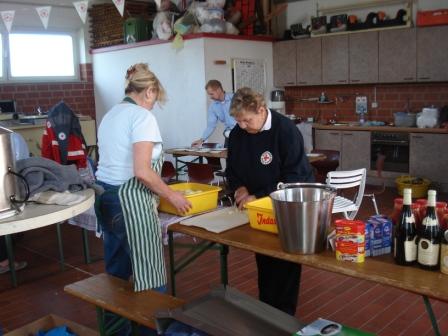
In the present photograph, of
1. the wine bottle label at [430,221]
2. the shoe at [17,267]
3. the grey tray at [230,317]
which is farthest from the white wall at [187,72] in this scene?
the wine bottle label at [430,221]

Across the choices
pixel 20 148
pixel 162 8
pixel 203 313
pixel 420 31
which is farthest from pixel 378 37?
pixel 203 313

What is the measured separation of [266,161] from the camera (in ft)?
8.95

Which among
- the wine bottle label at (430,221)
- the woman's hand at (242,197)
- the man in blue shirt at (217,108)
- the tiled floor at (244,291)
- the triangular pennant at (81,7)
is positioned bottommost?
the tiled floor at (244,291)

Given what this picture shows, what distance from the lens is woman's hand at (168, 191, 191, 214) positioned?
2506 mm

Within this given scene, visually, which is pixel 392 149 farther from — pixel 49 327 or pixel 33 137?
pixel 49 327

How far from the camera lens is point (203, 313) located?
6.35 ft

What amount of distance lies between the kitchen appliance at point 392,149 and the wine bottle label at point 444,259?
560cm

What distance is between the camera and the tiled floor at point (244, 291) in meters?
Result: 3.26

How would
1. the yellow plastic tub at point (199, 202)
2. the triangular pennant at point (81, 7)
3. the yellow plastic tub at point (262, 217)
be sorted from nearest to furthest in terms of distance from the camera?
the yellow plastic tub at point (262, 217) → the yellow plastic tub at point (199, 202) → the triangular pennant at point (81, 7)

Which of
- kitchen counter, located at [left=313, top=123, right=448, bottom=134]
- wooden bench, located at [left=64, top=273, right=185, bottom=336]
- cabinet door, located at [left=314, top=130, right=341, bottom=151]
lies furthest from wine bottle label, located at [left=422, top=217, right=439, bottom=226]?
cabinet door, located at [left=314, top=130, right=341, bottom=151]

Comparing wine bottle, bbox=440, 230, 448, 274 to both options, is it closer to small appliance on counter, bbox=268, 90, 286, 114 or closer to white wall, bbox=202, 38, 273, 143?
white wall, bbox=202, 38, 273, 143

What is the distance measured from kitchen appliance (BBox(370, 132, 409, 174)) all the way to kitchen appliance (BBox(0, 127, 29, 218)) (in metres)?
6.12

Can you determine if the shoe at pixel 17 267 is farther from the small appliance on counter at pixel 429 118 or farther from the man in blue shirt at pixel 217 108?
the small appliance on counter at pixel 429 118

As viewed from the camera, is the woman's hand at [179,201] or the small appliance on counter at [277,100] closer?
the woman's hand at [179,201]
